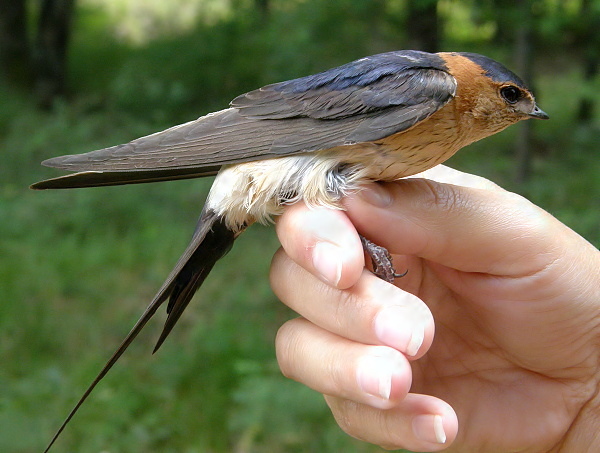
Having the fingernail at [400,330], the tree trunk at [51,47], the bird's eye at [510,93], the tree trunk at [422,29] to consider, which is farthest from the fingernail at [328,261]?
the tree trunk at [51,47]

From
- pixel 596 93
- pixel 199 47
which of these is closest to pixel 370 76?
pixel 596 93

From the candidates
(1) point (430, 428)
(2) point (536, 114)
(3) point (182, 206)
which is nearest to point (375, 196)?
(1) point (430, 428)

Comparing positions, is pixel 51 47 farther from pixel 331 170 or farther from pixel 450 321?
pixel 450 321

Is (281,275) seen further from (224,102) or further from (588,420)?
(224,102)

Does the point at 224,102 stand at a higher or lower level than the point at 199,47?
lower

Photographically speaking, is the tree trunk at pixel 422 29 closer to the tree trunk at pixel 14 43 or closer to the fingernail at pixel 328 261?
the fingernail at pixel 328 261
